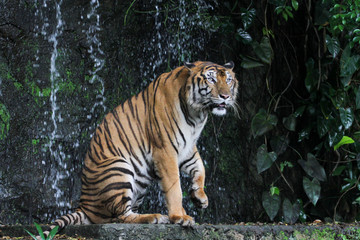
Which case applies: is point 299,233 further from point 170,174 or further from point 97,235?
point 97,235

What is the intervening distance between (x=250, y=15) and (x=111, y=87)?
195cm

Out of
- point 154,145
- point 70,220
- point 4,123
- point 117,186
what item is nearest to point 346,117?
point 154,145

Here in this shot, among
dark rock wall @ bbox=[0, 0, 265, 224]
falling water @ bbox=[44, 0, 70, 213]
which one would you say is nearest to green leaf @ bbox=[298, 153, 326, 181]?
dark rock wall @ bbox=[0, 0, 265, 224]

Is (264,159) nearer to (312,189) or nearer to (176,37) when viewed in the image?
(312,189)

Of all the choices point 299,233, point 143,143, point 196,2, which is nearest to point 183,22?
point 196,2

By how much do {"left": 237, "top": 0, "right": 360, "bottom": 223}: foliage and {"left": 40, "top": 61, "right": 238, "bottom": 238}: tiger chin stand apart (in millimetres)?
1796

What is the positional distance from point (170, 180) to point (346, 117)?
270 centimetres

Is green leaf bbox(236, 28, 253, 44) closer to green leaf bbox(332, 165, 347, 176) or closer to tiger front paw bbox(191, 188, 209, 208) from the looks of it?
green leaf bbox(332, 165, 347, 176)

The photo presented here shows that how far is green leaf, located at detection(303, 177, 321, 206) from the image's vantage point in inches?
239

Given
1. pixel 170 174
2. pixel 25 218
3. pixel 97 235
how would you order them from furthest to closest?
pixel 25 218 → pixel 170 174 → pixel 97 235

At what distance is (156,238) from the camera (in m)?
3.80

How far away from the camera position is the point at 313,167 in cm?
629

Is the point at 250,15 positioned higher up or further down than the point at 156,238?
higher up

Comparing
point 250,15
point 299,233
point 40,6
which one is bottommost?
point 299,233
